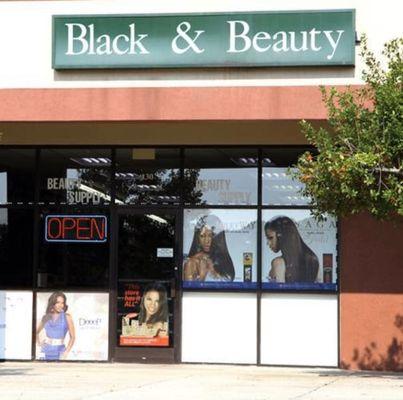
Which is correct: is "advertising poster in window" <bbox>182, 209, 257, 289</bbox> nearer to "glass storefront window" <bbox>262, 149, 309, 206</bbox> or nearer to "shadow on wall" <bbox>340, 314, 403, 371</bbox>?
"glass storefront window" <bbox>262, 149, 309, 206</bbox>

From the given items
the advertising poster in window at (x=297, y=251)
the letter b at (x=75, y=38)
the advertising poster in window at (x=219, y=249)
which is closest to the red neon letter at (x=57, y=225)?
the advertising poster in window at (x=219, y=249)

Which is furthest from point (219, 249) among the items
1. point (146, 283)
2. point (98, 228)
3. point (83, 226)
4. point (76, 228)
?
point (76, 228)

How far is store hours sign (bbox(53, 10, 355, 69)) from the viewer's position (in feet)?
43.3

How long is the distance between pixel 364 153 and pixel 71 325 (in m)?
6.11

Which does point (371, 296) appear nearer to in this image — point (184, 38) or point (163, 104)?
point (163, 104)

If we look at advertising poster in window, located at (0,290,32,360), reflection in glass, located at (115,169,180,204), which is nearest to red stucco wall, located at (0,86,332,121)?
reflection in glass, located at (115,169,180,204)

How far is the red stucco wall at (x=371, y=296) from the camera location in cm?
1412

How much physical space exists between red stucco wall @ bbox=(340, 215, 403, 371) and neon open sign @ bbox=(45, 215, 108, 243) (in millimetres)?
3925

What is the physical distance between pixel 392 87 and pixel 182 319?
211 inches

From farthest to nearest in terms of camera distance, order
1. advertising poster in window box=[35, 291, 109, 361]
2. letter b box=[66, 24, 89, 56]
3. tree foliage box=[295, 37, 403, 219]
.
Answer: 1. advertising poster in window box=[35, 291, 109, 361]
2. letter b box=[66, 24, 89, 56]
3. tree foliage box=[295, 37, 403, 219]

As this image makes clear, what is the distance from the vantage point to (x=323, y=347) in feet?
47.1

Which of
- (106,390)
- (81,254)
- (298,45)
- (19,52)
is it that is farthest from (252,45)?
(106,390)

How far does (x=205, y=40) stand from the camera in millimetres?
13445

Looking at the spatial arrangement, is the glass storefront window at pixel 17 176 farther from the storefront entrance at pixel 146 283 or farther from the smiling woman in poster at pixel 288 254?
the smiling woman in poster at pixel 288 254
